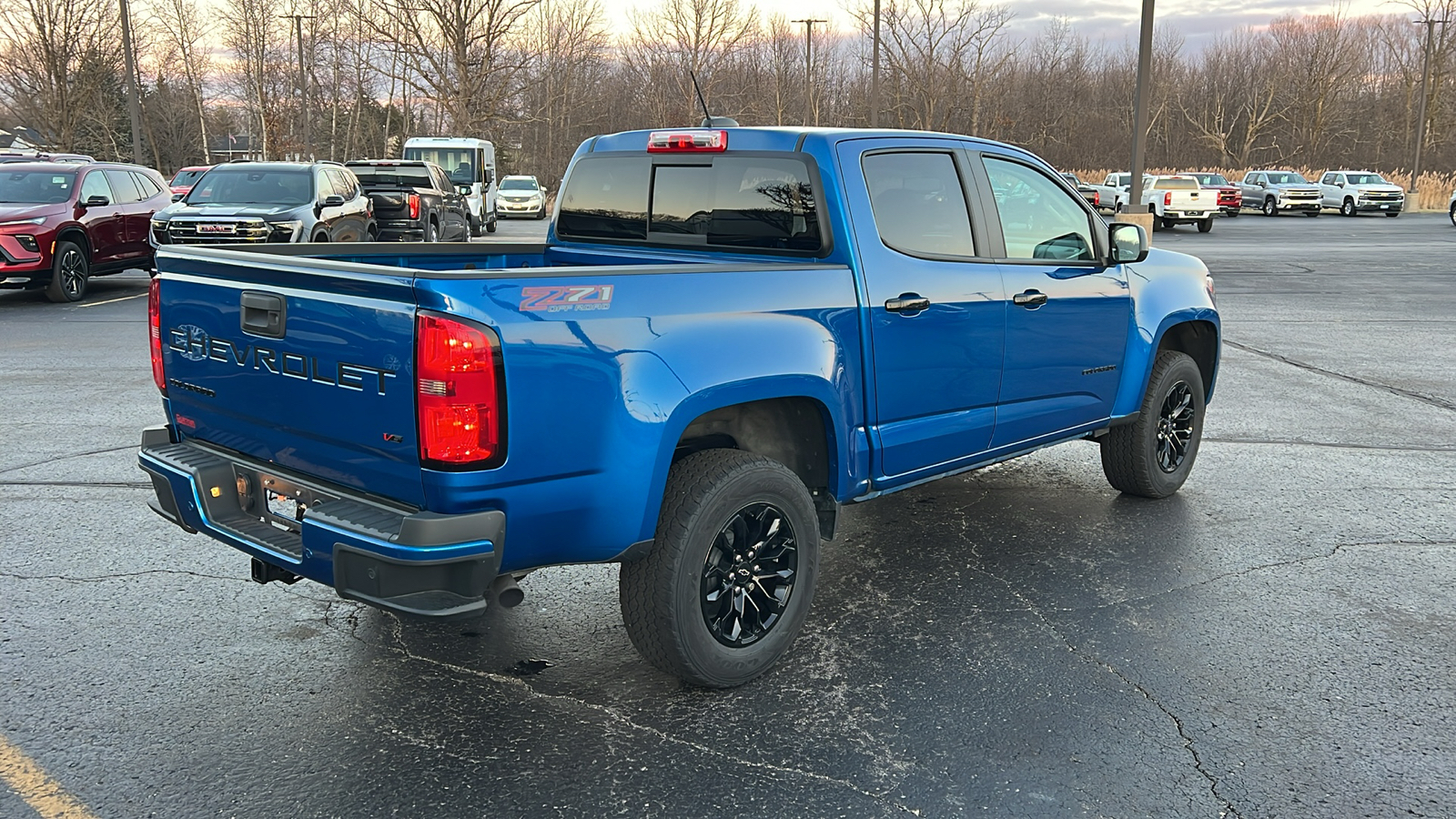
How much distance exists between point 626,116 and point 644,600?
72.8 metres

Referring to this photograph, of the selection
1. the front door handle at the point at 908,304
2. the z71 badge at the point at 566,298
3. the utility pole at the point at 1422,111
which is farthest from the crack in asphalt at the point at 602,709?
the utility pole at the point at 1422,111

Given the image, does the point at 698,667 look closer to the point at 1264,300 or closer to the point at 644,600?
the point at 644,600

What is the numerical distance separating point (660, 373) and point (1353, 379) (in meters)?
8.84

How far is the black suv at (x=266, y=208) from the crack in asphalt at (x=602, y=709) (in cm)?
1152

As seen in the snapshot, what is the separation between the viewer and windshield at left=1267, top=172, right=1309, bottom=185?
4656 cm

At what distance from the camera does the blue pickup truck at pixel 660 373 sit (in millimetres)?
3094

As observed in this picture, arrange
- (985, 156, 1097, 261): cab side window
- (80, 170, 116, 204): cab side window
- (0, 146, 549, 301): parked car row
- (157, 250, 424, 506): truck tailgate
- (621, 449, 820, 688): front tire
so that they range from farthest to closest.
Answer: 1. (80, 170, 116, 204): cab side window
2. (0, 146, 549, 301): parked car row
3. (985, 156, 1097, 261): cab side window
4. (621, 449, 820, 688): front tire
5. (157, 250, 424, 506): truck tailgate

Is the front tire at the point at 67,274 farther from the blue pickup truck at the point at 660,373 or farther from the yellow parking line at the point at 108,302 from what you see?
the blue pickup truck at the point at 660,373

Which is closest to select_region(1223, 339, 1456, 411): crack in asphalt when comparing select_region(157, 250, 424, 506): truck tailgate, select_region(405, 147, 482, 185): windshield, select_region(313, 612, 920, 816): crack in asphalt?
select_region(313, 612, 920, 816): crack in asphalt

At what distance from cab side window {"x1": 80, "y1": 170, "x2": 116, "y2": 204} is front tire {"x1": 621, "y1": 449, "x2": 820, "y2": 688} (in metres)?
14.6

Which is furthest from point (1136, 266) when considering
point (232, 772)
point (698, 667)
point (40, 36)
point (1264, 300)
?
point (40, 36)

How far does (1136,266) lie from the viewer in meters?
5.79

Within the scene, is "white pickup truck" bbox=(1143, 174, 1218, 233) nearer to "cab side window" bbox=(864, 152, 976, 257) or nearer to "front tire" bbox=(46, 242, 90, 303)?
"front tire" bbox=(46, 242, 90, 303)

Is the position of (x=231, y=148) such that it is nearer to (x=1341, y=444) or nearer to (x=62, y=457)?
(x=62, y=457)
